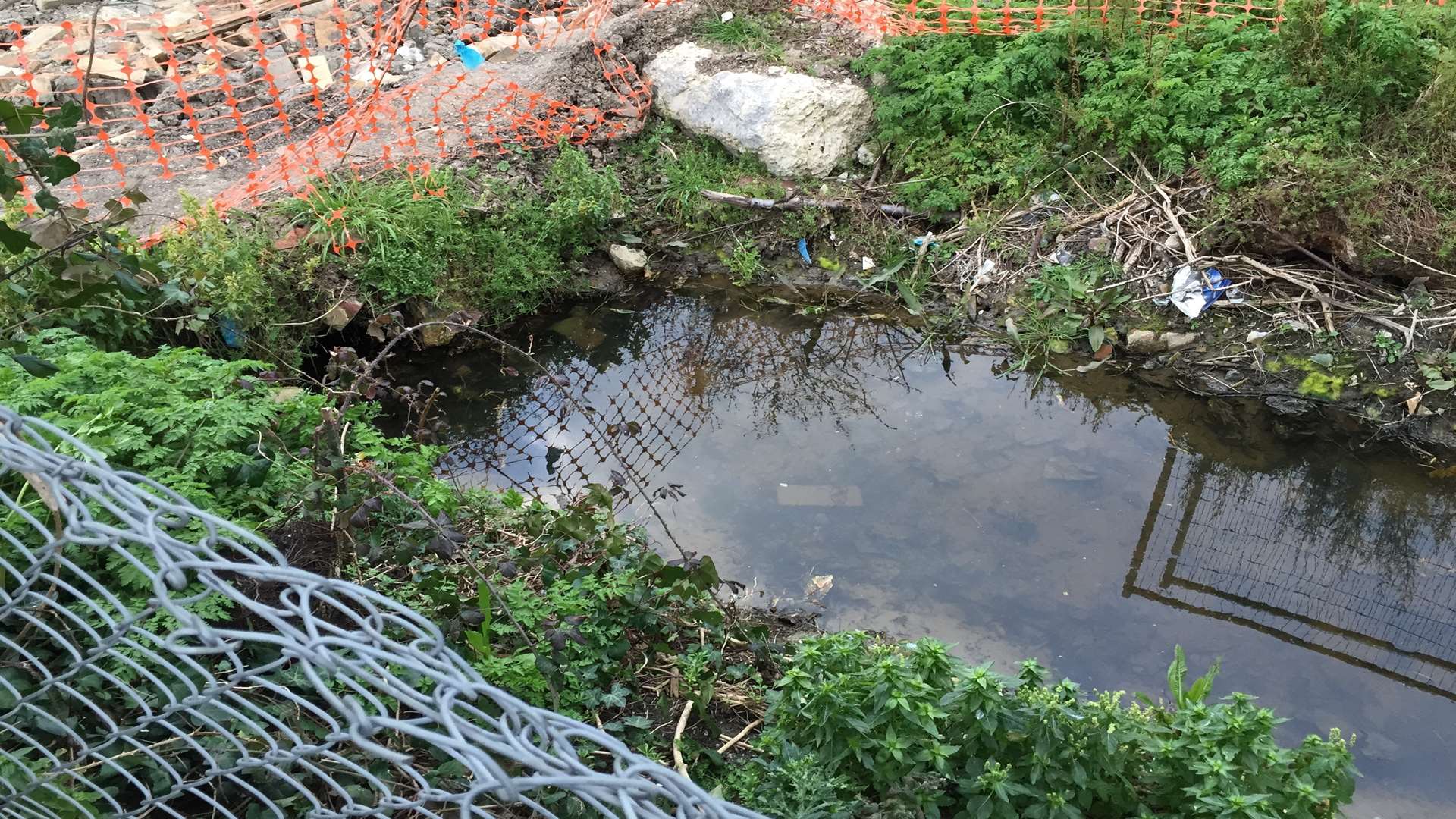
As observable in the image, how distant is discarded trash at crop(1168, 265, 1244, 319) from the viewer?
5984 mm

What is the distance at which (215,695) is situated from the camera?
61.4 inches

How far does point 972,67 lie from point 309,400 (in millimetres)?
4862

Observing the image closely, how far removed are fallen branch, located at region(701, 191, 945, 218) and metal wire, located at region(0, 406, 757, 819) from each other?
4351mm

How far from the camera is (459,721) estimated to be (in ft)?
3.85

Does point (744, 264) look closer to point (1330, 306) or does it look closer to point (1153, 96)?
point (1153, 96)

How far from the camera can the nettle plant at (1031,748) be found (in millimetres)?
2537

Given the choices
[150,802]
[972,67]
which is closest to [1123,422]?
[972,67]

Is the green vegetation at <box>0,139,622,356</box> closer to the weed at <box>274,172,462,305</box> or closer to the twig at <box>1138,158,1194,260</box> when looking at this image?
the weed at <box>274,172,462,305</box>

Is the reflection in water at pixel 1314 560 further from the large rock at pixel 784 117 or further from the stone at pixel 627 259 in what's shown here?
the stone at pixel 627 259

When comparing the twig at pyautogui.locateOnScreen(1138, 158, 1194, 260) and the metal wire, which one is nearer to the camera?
the metal wire

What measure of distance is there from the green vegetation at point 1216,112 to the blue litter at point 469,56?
2.84 metres

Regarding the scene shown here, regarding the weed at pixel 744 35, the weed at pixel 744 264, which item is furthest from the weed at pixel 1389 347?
the weed at pixel 744 35

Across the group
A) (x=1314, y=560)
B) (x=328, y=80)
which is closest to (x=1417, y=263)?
(x=1314, y=560)

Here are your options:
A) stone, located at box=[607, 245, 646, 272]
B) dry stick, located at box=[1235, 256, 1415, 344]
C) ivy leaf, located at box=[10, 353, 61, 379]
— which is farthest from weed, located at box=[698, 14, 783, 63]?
ivy leaf, located at box=[10, 353, 61, 379]
